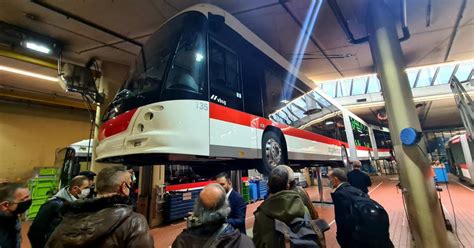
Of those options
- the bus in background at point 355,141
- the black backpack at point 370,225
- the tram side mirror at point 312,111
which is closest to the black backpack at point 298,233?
the black backpack at point 370,225

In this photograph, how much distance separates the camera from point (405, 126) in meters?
3.92

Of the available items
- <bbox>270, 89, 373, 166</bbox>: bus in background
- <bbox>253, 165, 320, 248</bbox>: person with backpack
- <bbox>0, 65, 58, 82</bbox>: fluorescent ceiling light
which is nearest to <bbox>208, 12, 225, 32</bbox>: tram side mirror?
<bbox>270, 89, 373, 166</bbox>: bus in background

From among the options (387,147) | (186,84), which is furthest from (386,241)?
(387,147)

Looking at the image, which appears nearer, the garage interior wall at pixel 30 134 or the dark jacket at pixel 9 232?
the dark jacket at pixel 9 232

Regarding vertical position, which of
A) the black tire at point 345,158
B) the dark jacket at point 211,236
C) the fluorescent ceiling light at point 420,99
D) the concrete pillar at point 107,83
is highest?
the fluorescent ceiling light at point 420,99

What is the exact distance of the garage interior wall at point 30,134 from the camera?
383 inches

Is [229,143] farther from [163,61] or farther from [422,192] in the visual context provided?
[422,192]

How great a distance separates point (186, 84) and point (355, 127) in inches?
355

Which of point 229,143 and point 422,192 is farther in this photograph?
point 422,192

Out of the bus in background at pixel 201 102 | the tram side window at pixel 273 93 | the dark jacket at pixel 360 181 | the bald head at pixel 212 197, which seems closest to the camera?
the bald head at pixel 212 197

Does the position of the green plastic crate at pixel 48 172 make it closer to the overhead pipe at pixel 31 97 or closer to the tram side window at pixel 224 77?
the overhead pipe at pixel 31 97

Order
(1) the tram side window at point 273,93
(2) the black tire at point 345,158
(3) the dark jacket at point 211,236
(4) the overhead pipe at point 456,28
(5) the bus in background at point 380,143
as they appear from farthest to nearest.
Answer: (5) the bus in background at point 380,143 → (2) the black tire at point 345,158 → (4) the overhead pipe at point 456,28 → (1) the tram side window at point 273,93 → (3) the dark jacket at point 211,236

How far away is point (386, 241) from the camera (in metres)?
2.27

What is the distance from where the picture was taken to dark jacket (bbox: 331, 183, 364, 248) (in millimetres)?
2443
